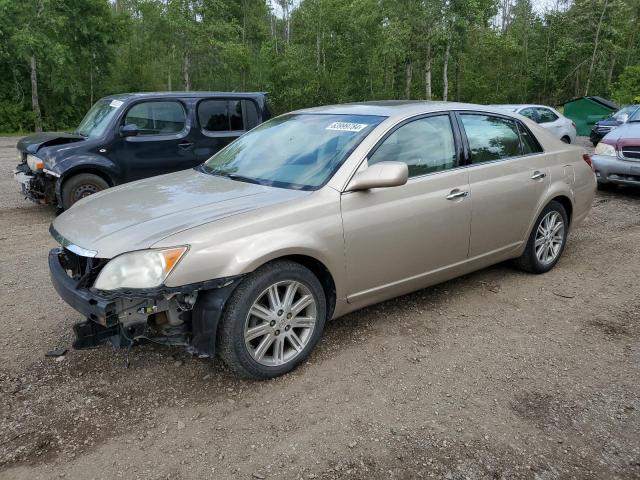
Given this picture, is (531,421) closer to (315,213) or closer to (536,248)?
(315,213)

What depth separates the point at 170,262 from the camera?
2.80 m

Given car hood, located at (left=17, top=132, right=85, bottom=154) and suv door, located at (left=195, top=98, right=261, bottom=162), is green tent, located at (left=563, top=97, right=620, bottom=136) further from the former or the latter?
car hood, located at (left=17, top=132, right=85, bottom=154)

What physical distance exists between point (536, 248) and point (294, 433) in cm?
322

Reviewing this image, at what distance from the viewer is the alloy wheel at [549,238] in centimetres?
498

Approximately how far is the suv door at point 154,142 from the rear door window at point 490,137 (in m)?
4.69

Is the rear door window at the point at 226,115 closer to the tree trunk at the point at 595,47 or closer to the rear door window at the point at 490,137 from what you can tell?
the rear door window at the point at 490,137

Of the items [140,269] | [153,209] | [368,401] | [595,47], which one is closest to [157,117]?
[153,209]

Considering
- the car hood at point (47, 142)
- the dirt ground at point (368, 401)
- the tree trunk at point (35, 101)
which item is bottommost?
the dirt ground at point (368, 401)

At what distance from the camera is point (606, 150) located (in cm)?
881

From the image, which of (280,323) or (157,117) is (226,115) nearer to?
(157,117)

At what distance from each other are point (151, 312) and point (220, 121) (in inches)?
228

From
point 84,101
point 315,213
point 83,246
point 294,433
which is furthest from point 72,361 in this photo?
point 84,101

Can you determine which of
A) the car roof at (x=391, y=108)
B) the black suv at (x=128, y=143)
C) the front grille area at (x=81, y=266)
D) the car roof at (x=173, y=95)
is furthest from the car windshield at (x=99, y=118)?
the front grille area at (x=81, y=266)

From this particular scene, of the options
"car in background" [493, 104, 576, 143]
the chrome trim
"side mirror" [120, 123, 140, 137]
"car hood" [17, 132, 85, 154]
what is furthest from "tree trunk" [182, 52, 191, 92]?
the chrome trim
